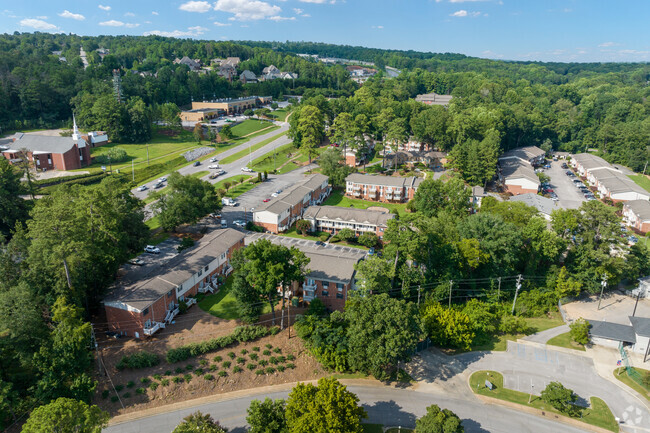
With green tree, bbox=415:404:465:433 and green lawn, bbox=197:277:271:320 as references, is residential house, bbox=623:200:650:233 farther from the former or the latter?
green lawn, bbox=197:277:271:320

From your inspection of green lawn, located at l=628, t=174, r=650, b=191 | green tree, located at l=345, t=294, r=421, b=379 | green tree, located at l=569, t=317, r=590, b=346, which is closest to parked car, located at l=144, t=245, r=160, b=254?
green tree, located at l=345, t=294, r=421, b=379

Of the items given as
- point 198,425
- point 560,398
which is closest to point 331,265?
point 198,425

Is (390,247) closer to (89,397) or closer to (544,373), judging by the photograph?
(544,373)

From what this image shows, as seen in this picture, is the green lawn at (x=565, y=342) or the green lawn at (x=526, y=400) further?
the green lawn at (x=565, y=342)

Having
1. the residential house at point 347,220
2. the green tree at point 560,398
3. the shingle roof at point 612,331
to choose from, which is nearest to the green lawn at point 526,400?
the green tree at point 560,398

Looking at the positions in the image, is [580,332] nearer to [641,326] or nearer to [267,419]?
[641,326]

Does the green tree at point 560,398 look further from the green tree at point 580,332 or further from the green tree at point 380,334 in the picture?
the green tree at point 380,334

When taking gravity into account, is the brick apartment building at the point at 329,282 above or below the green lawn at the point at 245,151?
below

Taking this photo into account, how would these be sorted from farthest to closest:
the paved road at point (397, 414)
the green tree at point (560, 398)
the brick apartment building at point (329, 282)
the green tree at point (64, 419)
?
the brick apartment building at point (329, 282)
the green tree at point (560, 398)
the paved road at point (397, 414)
the green tree at point (64, 419)

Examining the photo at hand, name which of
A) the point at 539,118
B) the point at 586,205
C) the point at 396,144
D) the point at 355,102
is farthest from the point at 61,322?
the point at 539,118
